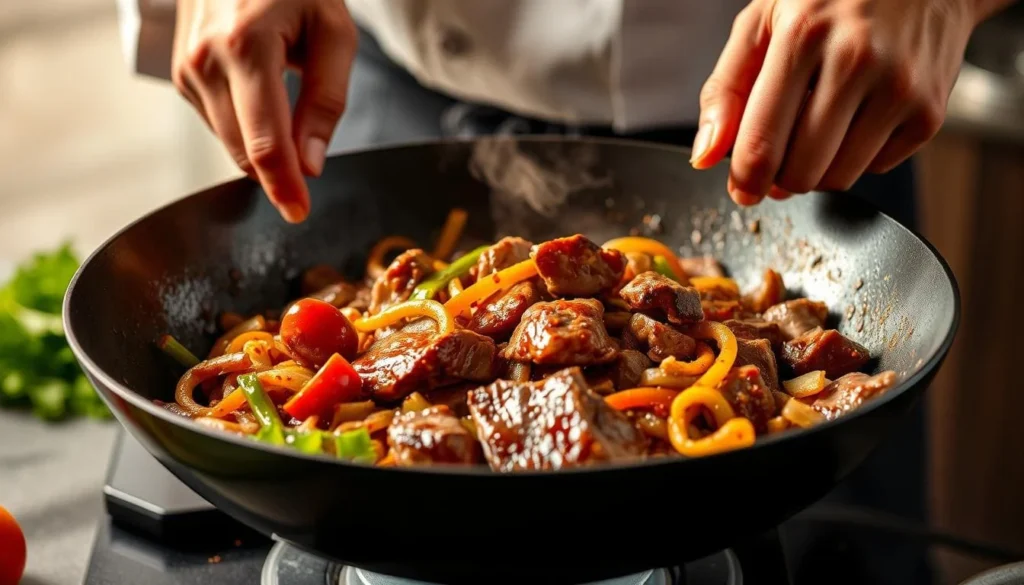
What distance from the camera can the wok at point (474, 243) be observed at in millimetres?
1138

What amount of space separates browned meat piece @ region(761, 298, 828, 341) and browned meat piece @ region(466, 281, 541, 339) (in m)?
0.41

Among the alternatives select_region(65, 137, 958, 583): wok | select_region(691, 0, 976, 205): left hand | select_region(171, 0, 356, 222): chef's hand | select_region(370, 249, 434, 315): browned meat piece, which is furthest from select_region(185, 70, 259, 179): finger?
select_region(691, 0, 976, 205): left hand

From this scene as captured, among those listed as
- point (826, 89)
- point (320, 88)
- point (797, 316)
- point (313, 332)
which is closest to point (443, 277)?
point (313, 332)

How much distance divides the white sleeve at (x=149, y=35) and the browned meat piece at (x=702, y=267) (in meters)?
1.24

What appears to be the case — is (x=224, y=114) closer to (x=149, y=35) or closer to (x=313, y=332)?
(x=313, y=332)

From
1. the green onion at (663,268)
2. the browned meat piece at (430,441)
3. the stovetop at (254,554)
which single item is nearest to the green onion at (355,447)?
the browned meat piece at (430,441)

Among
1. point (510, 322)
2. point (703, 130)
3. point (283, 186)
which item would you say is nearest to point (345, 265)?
point (283, 186)

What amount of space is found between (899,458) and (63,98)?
18.9 ft

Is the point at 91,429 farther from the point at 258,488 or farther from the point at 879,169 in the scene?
the point at 879,169

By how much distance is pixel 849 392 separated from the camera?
150 cm

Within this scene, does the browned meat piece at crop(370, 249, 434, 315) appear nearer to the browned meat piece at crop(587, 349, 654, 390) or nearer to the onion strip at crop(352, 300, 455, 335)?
the onion strip at crop(352, 300, 455, 335)

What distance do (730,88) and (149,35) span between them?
1.34 m

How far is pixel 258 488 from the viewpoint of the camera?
47.6 inches

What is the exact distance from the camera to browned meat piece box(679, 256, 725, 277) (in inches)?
80.6
